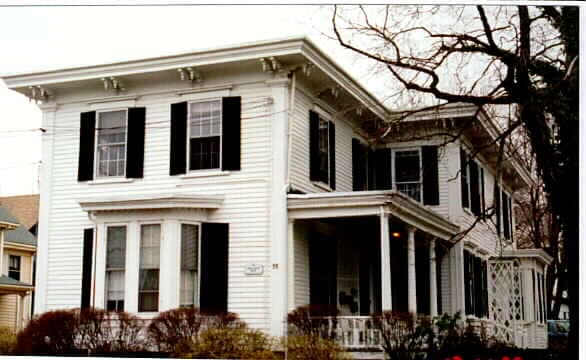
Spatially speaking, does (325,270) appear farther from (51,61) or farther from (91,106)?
(51,61)

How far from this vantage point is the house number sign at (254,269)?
13141mm

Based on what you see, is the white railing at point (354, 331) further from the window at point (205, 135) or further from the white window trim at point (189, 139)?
the window at point (205, 135)

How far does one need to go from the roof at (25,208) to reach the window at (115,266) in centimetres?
168

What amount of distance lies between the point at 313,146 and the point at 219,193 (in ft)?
6.25

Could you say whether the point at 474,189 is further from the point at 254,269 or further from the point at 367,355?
the point at 254,269

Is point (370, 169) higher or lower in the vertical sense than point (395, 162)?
lower

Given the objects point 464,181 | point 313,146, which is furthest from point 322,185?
point 464,181

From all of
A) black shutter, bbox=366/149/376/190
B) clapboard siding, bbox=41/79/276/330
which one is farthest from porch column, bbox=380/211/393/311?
black shutter, bbox=366/149/376/190

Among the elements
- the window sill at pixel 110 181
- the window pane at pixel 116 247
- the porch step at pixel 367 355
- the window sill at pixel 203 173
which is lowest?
the porch step at pixel 367 355

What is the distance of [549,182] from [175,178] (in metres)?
6.11

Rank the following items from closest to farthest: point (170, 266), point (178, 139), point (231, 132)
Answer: point (170, 266)
point (231, 132)
point (178, 139)

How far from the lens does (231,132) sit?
1362 cm

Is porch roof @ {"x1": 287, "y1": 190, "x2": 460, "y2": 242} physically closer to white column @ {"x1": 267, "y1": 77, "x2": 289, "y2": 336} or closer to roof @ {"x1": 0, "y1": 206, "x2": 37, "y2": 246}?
white column @ {"x1": 267, "y1": 77, "x2": 289, "y2": 336}

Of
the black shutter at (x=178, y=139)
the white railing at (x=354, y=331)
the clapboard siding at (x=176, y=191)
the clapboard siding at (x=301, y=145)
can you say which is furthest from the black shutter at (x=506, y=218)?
the black shutter at (x=178, y=139)
